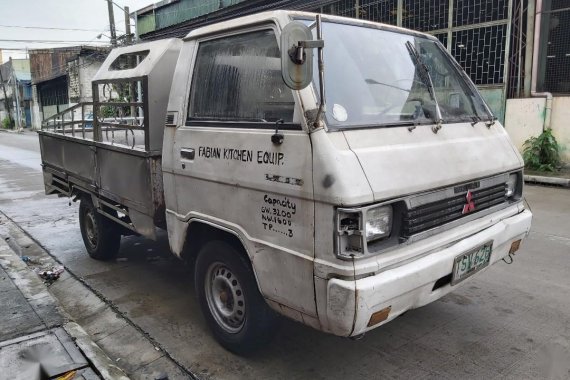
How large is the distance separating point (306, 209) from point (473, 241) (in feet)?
3.62

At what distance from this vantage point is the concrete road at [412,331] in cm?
301

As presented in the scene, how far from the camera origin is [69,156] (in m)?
5.32

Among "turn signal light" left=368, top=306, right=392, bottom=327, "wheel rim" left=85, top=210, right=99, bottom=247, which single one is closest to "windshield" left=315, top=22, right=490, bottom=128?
"turn signal light" left=368, top=306, right=392, bottom=327

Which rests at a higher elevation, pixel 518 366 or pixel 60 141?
pixel 60 141

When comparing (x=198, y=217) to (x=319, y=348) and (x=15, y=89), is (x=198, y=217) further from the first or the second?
(x=15, y=89)

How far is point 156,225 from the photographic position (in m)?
3.79

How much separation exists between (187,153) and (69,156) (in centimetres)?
271

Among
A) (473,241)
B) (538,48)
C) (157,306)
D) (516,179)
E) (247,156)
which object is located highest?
(538,48)

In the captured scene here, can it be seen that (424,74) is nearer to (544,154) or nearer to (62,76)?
(544,154)

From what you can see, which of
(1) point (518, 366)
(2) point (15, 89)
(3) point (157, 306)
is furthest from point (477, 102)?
(2) point (15, 89)

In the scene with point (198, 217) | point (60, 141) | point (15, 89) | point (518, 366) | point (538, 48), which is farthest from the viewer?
point (15, 89)

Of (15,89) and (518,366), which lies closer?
(518,366)

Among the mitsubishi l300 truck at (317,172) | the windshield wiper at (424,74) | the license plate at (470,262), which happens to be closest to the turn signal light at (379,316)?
the mitsubishi l300 truck at (317,172)

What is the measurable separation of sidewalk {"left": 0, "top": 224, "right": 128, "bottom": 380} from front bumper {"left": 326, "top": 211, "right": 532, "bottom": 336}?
159 cm
